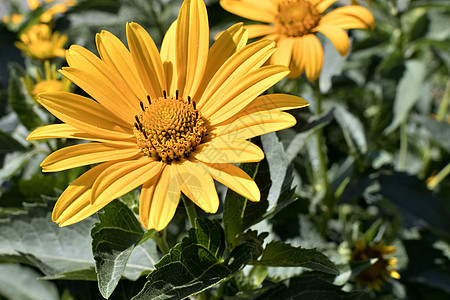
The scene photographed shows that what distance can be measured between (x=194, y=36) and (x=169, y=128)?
0.19 meters

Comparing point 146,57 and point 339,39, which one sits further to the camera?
point 339,39

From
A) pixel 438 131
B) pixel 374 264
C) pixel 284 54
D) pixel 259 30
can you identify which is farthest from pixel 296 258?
pixel 438 131

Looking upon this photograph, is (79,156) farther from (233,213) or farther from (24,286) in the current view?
(24,286)

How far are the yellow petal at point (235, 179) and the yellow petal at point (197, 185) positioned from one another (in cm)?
1

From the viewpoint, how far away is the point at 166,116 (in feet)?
3.19

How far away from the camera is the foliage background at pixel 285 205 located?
34.2 inches

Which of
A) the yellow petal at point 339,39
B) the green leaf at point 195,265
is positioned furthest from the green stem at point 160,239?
the yellow petal at point 339,39

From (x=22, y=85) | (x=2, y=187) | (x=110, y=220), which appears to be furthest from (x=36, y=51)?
(x=110, y=220)

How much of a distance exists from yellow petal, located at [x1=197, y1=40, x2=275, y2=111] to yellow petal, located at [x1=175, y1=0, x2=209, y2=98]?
41mm

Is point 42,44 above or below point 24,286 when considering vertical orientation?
above

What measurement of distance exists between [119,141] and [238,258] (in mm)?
319

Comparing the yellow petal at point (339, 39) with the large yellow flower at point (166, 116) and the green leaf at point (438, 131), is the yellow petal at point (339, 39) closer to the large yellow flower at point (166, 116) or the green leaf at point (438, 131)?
the large yellow flower at point (166, 116)

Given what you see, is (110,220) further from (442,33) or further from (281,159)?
(442,33)

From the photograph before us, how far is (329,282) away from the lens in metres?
0.99
